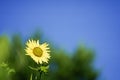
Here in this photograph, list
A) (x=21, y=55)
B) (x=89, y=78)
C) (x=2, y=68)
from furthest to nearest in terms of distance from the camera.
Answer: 1. (x=89, y=78)
2. (x=21, y=55)
3. (x=2, y=68)

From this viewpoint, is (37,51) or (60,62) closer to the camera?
(37,51)

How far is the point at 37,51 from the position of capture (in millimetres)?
3006

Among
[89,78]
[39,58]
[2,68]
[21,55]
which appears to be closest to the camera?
[2,68]

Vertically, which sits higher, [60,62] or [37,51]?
[37,51]

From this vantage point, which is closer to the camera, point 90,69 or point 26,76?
point 26,76

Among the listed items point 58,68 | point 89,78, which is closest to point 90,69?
point 89,78

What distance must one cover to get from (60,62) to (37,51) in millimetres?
6801

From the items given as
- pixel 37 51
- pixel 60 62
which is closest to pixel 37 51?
pixel 37 51

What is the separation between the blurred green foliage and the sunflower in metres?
6.08

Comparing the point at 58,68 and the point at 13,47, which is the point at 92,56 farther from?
the point at 13,47

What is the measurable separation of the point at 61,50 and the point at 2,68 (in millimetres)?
7278

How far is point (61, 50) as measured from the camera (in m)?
9.78

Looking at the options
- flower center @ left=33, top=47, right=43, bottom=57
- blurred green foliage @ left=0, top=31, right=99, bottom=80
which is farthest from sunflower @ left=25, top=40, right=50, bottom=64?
blurred green foliage @ left=0, top=31, right=99, bottom=80

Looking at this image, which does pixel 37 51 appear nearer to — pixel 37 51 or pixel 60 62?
pixel 37 51
